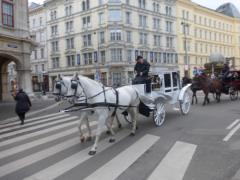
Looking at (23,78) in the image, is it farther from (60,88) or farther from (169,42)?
(169,42)

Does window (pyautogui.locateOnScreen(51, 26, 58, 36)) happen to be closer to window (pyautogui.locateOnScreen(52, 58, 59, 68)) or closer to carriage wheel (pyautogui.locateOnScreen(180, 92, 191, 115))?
window (pyautogui.locateOnScreen(52, 58, 59, 68))

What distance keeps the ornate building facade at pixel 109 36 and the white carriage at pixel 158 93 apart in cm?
2615

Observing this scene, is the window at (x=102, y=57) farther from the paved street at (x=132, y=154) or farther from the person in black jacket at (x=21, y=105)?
the paved street at (x=132, y=154)

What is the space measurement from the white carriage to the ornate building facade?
26.2m

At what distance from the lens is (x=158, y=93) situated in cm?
742

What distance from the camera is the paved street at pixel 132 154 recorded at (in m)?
3.70

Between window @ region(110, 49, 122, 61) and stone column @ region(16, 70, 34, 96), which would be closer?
stone column @ region(16, 70, 34, 96)

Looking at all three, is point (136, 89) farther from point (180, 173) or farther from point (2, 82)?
point (2, 82)

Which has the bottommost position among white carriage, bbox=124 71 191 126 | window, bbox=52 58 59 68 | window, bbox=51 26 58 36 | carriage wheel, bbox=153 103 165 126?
carriage wheel, bbox=153 103 165 126

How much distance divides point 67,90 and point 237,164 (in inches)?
170

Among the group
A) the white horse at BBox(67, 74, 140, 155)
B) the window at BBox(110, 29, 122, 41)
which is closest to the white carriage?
the white horse at BBox(67, 74, 140, 155)

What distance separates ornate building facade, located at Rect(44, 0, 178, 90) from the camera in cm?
3509

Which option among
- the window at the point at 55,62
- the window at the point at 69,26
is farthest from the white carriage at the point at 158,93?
the window at the point at 55,62

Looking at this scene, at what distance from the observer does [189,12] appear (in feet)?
148
